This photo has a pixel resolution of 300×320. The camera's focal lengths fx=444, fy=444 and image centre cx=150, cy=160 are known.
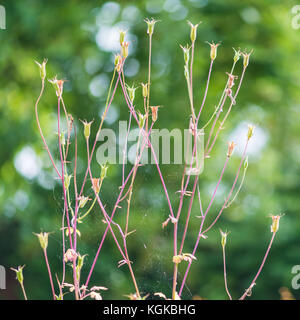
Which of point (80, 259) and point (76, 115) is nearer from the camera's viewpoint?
point (80, 259)

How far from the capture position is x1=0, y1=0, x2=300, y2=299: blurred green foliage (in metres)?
3.78

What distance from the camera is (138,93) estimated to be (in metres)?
3.53

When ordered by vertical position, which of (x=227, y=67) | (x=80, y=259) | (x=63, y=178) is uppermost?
(x=227, y=67)

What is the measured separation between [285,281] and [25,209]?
8.33 feet

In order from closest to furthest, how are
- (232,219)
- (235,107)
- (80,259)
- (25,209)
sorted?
(80,259) < (25,209) < (235,107) < (232,219)

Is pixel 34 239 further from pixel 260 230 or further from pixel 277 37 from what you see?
pixel 277 37

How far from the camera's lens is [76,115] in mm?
4113

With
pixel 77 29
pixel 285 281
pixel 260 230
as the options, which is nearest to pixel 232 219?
pixel 260 230

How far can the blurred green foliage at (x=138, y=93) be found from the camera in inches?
149

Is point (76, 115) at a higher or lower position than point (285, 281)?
higher

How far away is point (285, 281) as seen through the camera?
429 centimetres

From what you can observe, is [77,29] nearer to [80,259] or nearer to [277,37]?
[277,37]

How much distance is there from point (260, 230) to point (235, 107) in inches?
50.4

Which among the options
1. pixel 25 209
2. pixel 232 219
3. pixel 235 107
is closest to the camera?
pixel 25 209
